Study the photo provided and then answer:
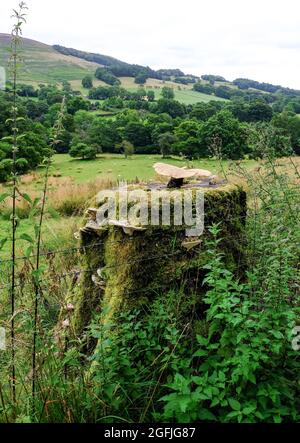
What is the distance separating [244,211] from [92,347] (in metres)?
1.97

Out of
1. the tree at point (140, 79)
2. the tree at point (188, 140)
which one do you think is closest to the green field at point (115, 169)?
the tree at point (188, 140)

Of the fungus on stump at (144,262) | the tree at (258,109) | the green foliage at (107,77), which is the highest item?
the green foliage at (107,77)

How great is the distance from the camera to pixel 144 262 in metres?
3.63

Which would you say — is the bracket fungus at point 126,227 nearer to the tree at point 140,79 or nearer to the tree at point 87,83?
the tree at point 87,83

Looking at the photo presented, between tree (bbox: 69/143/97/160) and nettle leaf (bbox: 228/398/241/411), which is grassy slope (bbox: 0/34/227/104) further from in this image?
nettle leaf (bbox: 228/398/241/411)

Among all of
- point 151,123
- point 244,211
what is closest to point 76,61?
point 151,123

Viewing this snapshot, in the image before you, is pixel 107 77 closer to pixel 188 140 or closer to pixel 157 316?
pixel 188 140

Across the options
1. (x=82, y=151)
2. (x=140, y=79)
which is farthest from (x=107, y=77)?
(x=82, y=151)

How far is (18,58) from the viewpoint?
2510 millimetres

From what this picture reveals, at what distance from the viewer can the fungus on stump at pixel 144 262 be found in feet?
11.7

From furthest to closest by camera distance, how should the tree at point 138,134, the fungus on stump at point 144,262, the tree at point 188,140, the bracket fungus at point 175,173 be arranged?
1. the tree at point 138,134
2. the tree at point 188,140
3. the bracket fungus at point 175,173
4. the fungus on stump at point 144,262

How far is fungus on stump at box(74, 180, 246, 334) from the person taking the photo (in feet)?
11.7

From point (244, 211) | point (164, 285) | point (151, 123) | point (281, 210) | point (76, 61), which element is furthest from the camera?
point (76, 61)
